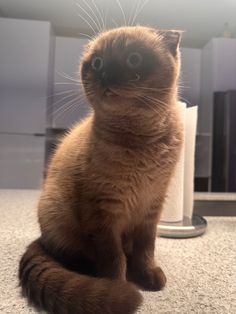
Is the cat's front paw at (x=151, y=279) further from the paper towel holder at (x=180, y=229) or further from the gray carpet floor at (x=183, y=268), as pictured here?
the paper towel holder at (x=180, y=229)

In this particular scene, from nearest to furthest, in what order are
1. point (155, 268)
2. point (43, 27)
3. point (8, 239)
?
point (155, 268), point (8, 239), point (43, 27)

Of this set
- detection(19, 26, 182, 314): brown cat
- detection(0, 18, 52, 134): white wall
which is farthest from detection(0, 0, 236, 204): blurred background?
detection(19, 26, 182, 314): brown cat

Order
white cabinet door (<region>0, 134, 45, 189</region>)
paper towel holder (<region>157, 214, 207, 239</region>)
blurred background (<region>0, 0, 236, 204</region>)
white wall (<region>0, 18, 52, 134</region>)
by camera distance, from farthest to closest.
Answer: white cabinet door (<region>0, 134, 45, 189</region>) < white wall (<region>0, 18, 52, 134</region>) < blurred background (<region>0, 0, 236, 204</region>) < paper towel holder (<region>157, 214, 207, 239</region>)

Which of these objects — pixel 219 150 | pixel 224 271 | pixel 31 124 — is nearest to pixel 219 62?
pixel 219 150

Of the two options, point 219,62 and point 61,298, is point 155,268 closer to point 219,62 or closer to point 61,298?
point 61,298

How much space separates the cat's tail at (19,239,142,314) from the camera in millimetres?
461

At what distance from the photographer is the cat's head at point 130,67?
50cm

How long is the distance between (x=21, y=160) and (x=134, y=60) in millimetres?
1253

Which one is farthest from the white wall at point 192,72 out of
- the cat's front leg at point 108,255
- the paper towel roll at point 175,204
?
the cat's front leg at point 108,255

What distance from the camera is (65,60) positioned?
140cm

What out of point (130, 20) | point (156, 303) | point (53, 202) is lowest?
point (156, 303)

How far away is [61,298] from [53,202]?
7.7 inches

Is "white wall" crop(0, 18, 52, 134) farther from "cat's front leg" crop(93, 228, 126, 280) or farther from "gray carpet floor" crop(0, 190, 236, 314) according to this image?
"cat's front leg" crop(93, 228, 126, 280)

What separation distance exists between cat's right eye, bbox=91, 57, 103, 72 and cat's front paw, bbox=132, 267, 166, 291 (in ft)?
1.15
